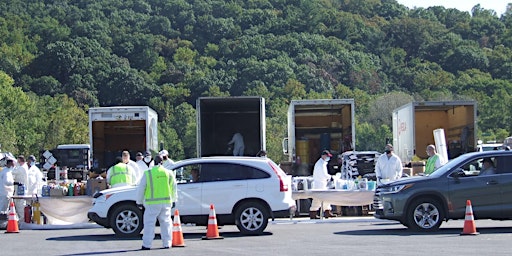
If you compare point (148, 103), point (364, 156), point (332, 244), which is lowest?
point (332, 244)

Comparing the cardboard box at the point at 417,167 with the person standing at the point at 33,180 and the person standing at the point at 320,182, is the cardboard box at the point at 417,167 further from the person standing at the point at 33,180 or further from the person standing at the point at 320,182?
the person standing at the point at 33,180

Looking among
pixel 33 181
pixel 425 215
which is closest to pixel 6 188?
pixel 33 181

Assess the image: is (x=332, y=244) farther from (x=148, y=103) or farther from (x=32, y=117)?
(x=148, y=103)

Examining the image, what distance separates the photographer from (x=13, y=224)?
75.6ft

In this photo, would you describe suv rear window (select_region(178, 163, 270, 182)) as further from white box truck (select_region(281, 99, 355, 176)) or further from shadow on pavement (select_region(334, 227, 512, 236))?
white box truck (select_region(281, 99, 355, 176))

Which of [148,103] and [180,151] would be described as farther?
[148,103]

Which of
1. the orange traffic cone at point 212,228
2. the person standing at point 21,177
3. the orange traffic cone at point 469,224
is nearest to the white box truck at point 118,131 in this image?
the person standing at point 21,177

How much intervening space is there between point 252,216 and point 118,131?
13654 millimetres

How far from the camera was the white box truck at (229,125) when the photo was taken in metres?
30.9

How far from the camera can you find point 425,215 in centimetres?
2094

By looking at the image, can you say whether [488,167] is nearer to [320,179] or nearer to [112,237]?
[320,179]

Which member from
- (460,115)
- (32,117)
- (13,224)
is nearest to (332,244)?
(13,224)

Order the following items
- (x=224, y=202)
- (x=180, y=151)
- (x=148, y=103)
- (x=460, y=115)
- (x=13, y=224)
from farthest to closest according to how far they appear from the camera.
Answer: (x=148, y=103)
(x=180, y=151)
(x=460, y=115)
(x=13, y=224)
(x=224, y=202)

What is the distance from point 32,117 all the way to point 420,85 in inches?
1738
